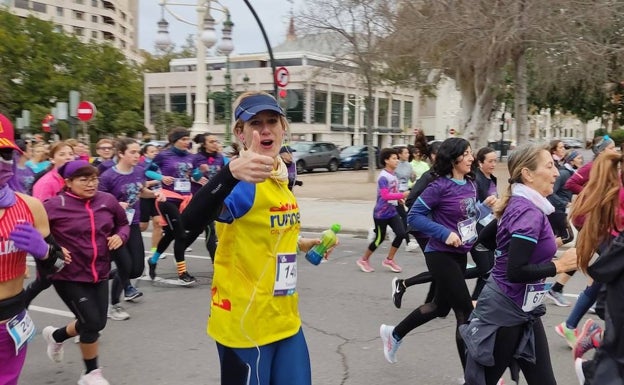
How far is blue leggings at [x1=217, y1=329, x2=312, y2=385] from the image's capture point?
8.69ft

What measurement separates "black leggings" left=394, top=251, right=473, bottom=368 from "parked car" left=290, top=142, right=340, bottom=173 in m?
26.1

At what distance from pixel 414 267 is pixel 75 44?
47152 mm

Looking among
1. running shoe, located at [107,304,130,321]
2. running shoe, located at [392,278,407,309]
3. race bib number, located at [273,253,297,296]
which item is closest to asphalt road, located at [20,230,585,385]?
running shoe, located at [107,304,130,321]

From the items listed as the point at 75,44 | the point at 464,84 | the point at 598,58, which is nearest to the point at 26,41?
the point at 75,44

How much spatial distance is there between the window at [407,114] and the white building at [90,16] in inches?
1632

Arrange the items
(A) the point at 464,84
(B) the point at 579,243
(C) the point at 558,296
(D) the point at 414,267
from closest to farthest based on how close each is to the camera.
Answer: (B) the point at 579,243, (C) the point at 558,296, (D) the point at 414,267, (A) the point at 464,84

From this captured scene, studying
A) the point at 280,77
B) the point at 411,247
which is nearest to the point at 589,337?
the point at 411,247

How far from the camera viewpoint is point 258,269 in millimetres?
2645

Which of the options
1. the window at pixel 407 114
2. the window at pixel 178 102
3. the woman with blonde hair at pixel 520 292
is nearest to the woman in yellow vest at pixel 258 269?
the woman with blonde hair at pixel 520 292

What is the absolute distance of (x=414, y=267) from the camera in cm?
883

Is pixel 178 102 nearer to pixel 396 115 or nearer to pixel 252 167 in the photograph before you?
pixel 396 115

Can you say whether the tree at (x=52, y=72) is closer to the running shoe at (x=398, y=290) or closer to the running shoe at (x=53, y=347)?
the running shoe at (x=53, y=347)

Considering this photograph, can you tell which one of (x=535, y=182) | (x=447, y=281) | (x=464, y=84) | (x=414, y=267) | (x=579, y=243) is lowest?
(x=414, y=267)

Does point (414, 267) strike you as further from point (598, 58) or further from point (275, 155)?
point (598, 58)
